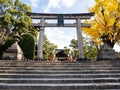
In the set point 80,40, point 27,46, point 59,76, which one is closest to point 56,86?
point 59,76

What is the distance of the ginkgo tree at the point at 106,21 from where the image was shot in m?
24.9

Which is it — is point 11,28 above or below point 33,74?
above

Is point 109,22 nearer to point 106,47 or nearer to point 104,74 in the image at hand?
point 106,47

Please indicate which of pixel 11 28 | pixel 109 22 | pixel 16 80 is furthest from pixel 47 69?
pixel 11 28

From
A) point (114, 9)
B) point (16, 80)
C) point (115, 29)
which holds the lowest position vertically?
point (16, 80)

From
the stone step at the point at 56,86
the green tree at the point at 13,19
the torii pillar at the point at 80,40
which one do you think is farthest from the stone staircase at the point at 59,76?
the green tree at the point at 13,19

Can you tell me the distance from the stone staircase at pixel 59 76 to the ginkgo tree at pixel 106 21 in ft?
42.3

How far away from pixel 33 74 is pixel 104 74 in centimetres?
314

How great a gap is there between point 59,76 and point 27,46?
1199cm

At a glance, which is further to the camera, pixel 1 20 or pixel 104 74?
pixel 1 20

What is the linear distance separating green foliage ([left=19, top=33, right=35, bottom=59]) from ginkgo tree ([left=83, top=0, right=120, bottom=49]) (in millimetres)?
6977

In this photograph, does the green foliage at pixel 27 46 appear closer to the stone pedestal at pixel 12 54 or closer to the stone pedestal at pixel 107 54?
the stone pedestal at pixel 12 54

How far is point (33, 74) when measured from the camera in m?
10.1

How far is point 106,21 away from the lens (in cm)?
2517
